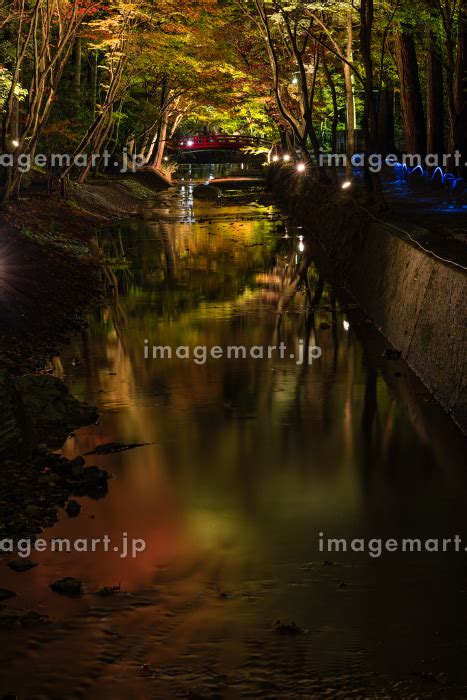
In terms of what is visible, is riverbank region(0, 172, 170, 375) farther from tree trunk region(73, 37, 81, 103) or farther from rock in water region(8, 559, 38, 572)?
rock in water region(8, 559, 38, 572)

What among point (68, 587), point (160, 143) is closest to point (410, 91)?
point (160, 143)

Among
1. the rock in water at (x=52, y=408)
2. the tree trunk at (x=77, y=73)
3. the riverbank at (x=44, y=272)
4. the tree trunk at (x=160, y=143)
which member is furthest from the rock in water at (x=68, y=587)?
the tree trunk at (x=160, y=143)

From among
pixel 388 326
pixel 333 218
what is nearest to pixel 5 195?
pixel 333 218

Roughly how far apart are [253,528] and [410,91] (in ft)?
106

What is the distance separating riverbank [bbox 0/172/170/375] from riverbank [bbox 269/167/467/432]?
18.4ft

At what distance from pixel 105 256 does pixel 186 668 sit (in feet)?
78.9

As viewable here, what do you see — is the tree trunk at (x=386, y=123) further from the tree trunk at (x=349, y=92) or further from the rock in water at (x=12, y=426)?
the rock in water at (x=12, y=426)

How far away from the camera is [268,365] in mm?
17031

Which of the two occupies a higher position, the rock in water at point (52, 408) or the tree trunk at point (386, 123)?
the tree trunk at point (386, 123)

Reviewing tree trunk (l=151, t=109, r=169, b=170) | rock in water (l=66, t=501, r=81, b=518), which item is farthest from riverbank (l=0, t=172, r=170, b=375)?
tree trunk (l=151, t=109, r=169, b=170)

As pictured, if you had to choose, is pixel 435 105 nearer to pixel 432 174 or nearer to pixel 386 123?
pixel 432 174

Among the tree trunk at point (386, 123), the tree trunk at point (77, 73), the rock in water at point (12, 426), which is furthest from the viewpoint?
the tree trunk at point (386, 123)

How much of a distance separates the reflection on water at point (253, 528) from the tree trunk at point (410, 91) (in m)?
21.8

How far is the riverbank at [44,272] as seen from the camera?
17.5 metres
